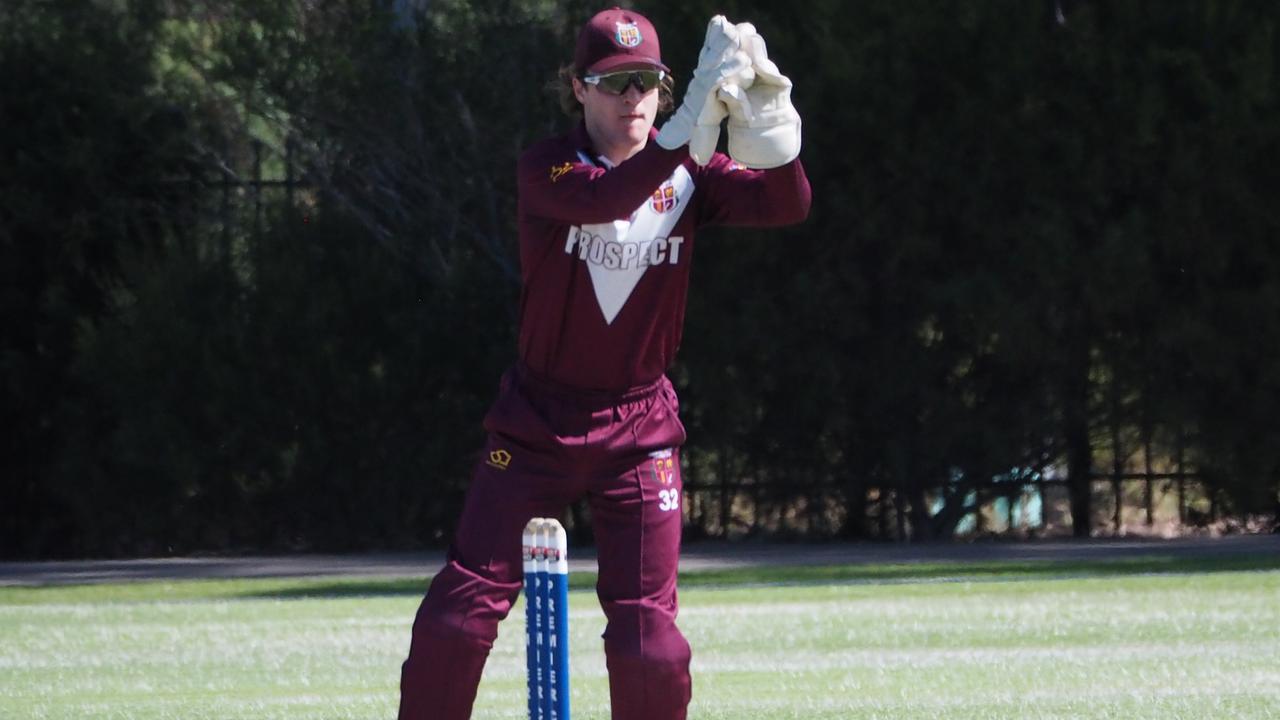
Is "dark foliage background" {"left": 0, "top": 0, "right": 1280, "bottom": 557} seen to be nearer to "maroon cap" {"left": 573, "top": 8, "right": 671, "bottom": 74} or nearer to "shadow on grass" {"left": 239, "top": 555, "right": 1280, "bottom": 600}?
"shadow on grass" {"left": 239, "top": 555, "right": 1280, "bottom": 600}

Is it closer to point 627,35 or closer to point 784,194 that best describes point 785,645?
point 784,194

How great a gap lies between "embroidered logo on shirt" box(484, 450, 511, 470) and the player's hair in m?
0.84

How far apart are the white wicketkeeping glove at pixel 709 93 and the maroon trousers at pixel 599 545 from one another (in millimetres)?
661

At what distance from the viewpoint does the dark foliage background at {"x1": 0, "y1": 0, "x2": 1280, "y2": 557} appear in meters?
14.2

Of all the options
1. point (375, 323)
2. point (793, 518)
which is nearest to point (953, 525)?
point (793, 518)

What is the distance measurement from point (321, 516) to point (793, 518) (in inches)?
137

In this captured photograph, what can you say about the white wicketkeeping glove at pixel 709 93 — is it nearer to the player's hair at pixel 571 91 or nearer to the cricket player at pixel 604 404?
the cricket player at pixel 604 404

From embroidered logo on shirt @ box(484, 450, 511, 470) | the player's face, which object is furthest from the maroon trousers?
the player's face

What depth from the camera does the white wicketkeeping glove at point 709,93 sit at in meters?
4.21

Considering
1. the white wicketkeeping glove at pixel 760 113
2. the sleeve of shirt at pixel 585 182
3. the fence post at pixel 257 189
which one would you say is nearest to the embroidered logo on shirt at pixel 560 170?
the sleeve of shirt at pixel 585 182

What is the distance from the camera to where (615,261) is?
4609 millimetres

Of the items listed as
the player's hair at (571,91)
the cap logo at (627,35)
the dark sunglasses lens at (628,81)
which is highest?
A: the cap logo at (627,35)

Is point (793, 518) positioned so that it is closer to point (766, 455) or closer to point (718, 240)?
point (766, 455)

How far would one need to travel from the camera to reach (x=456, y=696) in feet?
15.1
